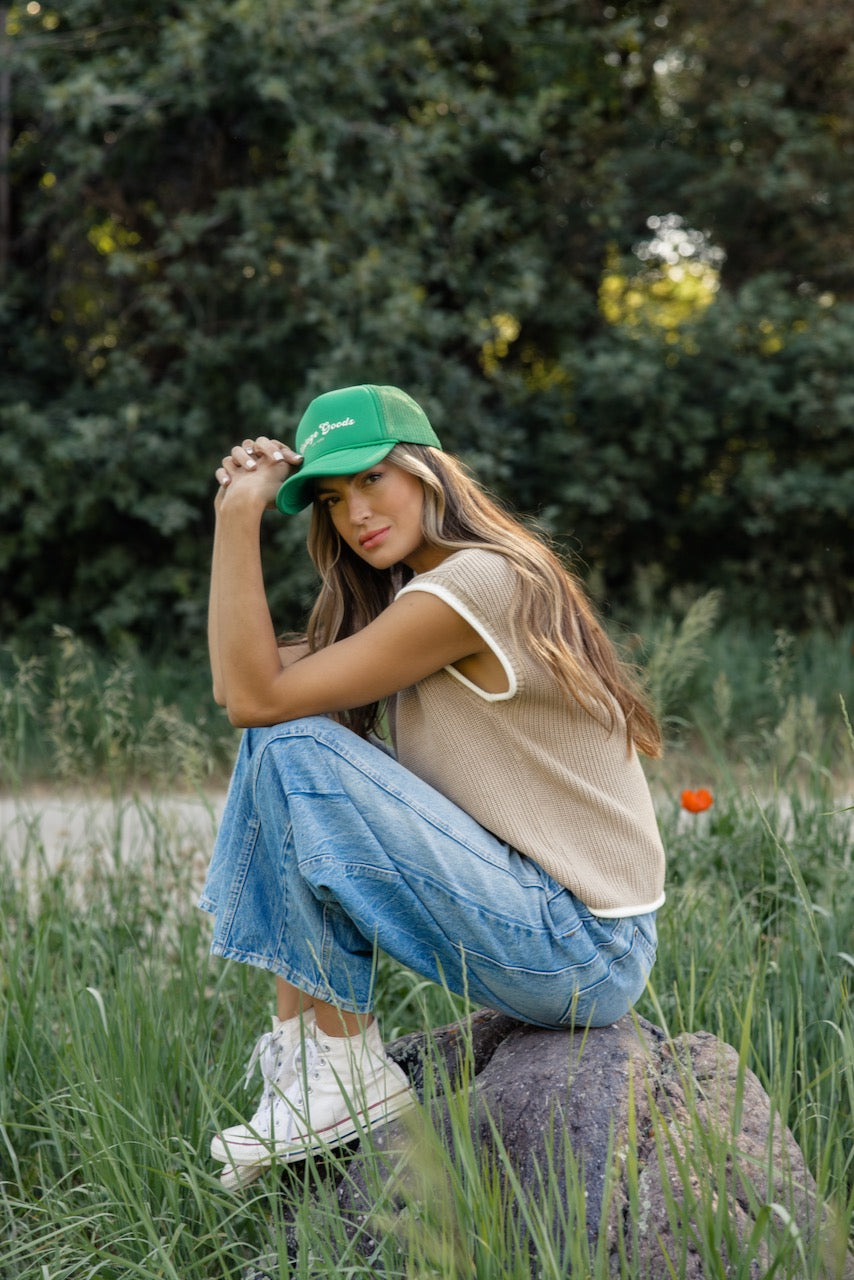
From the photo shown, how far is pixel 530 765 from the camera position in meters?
2.14

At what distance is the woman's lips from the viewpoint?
2.32 metres

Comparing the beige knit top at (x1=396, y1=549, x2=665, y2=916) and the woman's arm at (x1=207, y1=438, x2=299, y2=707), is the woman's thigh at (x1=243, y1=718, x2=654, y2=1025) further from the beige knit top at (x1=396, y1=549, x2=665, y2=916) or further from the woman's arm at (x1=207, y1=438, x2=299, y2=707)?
the woman's arm at (x1=207, y1=438, x2=299, y2=707)

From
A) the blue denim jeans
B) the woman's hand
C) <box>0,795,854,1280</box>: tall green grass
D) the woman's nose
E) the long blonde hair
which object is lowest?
<box>0,795,854,1280</box>: tall green grass

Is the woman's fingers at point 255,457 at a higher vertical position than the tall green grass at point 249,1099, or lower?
higher

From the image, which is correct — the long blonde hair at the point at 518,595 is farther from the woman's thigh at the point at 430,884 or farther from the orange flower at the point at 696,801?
the orange flower at the point at 696,801

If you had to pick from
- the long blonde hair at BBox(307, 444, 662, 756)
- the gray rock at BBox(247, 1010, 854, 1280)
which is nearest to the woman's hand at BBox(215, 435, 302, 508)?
the long blonde hair at BBox(307, 444, 662, 756)

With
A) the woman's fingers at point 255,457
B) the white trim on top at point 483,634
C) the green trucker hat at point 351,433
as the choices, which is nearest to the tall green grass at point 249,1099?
the white trim on top at point 483,634

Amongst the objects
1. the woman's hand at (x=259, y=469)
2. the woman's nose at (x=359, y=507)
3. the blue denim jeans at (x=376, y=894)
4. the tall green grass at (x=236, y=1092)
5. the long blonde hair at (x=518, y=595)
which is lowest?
the tall green grass at (x=236, y=1092)

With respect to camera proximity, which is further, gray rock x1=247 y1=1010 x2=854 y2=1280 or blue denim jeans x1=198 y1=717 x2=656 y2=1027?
blue denim jeans x1=198 y1=717 x2=656 y2=1027

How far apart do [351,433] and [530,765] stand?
2.11 ft

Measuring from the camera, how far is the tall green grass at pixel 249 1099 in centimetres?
165

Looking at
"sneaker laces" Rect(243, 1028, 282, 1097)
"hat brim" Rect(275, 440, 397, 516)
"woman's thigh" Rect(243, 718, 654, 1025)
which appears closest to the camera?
"woman's thigh" Rect(243, 718, 654, 1025)

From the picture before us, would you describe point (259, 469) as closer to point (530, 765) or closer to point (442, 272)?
point (530, 765)

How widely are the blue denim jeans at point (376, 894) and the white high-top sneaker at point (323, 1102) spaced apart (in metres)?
0.09
